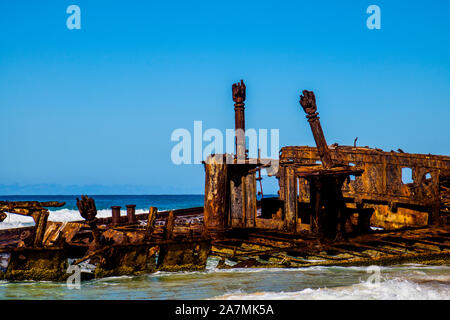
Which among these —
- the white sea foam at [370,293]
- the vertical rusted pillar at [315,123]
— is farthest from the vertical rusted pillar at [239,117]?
the white sea foam at [370,293]

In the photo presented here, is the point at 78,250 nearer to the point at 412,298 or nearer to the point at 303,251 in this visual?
the point at 303,251

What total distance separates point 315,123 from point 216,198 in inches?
132

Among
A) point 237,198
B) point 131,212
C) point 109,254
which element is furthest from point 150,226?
point 131,212

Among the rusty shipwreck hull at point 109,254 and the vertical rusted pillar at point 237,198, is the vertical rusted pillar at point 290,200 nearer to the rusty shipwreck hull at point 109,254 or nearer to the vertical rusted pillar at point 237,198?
the vertical rusted pillar at point 237,198

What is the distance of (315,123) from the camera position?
1095cm

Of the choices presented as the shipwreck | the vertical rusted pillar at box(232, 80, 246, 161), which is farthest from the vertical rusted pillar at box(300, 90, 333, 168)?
the vertical rusted pillar at box(232, 80, 246, 161)

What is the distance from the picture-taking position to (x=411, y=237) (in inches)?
473

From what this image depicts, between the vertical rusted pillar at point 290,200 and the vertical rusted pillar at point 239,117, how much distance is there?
5.24 feet

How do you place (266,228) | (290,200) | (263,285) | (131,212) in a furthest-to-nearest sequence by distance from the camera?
(131,212)
(266,228)
(290,200)
(263,285)

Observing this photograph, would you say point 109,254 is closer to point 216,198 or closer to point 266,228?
point 216,198

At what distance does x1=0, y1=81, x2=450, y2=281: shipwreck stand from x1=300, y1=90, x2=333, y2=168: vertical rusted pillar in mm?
25

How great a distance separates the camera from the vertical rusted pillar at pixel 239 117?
13445 millimetres

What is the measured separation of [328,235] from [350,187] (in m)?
6.40
